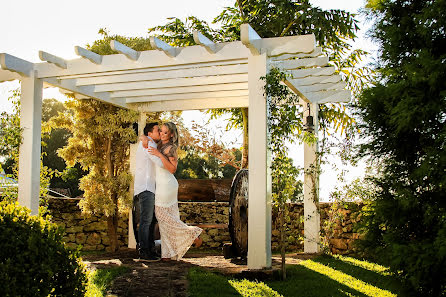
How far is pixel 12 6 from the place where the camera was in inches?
436

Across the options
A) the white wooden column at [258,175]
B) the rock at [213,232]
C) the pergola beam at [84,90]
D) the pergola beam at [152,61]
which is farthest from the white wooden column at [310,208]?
the pergola beam at [84,90]

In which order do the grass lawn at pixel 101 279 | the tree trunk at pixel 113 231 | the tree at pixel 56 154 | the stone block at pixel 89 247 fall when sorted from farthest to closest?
1. the tree at pixel 56 154
2. the stone block at pixel 89 247
3. the tree trunk at pixel 113 231
4. the grass lawn at pixel 101 279

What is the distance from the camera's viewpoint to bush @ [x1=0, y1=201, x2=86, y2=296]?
3670 mm

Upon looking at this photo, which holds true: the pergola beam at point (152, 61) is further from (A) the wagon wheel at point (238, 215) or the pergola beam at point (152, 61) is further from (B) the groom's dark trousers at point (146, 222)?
(B) the groom's dark trousers at point (146, 222)

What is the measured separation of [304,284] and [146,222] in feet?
10.8

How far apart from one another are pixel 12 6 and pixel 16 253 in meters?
8.86

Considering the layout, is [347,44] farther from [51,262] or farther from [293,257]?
[51,262]

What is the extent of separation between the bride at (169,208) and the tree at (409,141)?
4.26m

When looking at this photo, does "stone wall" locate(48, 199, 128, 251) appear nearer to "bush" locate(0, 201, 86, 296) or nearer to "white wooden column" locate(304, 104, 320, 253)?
"white wooden column" locate(304, 104, 320, 253)

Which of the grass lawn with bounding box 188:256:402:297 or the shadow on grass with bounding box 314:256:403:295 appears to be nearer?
the grass lawn with bounding box 188:256:402:297

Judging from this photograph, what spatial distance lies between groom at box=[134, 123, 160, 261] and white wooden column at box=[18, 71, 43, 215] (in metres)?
1.84

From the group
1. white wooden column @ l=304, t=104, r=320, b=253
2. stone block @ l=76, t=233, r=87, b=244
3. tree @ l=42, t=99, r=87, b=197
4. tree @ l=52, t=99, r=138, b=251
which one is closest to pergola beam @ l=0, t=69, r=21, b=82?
tree @ l=52, t=99, r=138, b=251

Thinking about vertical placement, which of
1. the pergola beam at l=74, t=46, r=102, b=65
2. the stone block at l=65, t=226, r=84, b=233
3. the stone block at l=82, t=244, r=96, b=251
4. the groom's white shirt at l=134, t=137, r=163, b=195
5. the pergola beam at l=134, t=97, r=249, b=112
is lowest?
the stone block at l=82, t=244, r=96, b=251

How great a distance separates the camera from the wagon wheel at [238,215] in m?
7.97
